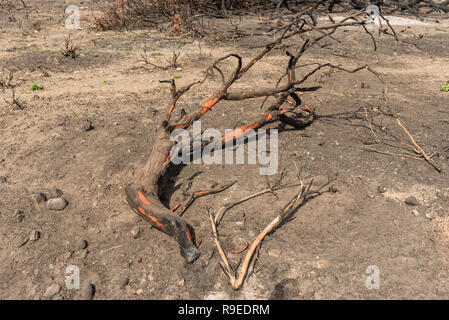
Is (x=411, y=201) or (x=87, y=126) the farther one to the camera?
(x=87, y=126)

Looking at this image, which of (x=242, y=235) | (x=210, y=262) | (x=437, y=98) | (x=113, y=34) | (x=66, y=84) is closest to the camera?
(x=210, y=262)

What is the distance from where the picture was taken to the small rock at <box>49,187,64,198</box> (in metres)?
2.90

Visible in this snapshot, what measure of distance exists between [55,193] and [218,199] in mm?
1526

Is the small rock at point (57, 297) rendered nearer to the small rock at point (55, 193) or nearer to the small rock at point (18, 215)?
the small rock at point (18, 215)

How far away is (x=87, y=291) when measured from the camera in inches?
83.4

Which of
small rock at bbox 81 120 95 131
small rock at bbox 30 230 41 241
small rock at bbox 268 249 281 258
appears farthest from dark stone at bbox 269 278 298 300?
small rock at bbox 81 120 95 131

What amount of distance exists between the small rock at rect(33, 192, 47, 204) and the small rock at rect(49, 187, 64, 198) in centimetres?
6

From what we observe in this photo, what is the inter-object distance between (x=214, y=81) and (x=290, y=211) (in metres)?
3.45

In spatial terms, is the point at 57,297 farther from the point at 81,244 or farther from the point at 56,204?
the point at 56,204

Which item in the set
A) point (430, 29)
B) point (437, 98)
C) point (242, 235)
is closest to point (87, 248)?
point (242, 235)

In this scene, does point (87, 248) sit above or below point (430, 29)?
below

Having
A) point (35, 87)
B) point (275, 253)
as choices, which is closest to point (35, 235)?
point (275, 253)

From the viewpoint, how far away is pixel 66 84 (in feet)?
17.3
